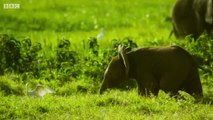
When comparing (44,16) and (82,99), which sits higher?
(44,16)

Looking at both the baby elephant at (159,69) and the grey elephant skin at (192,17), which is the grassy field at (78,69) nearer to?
the baby elephant at (159,69)

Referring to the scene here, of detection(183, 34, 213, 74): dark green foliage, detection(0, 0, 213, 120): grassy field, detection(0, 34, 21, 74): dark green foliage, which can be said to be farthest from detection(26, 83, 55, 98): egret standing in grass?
detection(183, 34, 213, 74): dark green foliage

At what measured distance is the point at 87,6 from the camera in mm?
21859

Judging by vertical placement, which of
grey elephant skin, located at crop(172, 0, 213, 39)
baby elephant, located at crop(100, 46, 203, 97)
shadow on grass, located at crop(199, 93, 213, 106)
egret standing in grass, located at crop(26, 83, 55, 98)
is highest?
grey elephant skin, located at crop(172, 0, 213, 39)

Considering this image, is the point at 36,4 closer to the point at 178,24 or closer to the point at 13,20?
the point at 13,20

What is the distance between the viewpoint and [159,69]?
29.9ft

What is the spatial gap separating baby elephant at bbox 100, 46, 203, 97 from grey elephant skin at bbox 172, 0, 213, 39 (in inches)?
164

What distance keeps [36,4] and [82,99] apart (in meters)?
13.2

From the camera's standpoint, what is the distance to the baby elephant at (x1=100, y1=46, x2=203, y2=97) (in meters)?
8.97

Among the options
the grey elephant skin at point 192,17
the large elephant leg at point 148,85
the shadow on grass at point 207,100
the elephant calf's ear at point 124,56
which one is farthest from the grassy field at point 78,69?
the grey elephant skin at point 192,17

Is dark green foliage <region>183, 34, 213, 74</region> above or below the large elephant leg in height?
above

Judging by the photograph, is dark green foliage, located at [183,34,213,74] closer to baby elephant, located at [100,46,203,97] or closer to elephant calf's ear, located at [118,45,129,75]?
baby elephant, located at [100,46,203,97]

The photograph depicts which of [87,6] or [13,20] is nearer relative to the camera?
[13,20]

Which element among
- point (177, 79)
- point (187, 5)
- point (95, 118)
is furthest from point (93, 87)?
point (187, 5)
